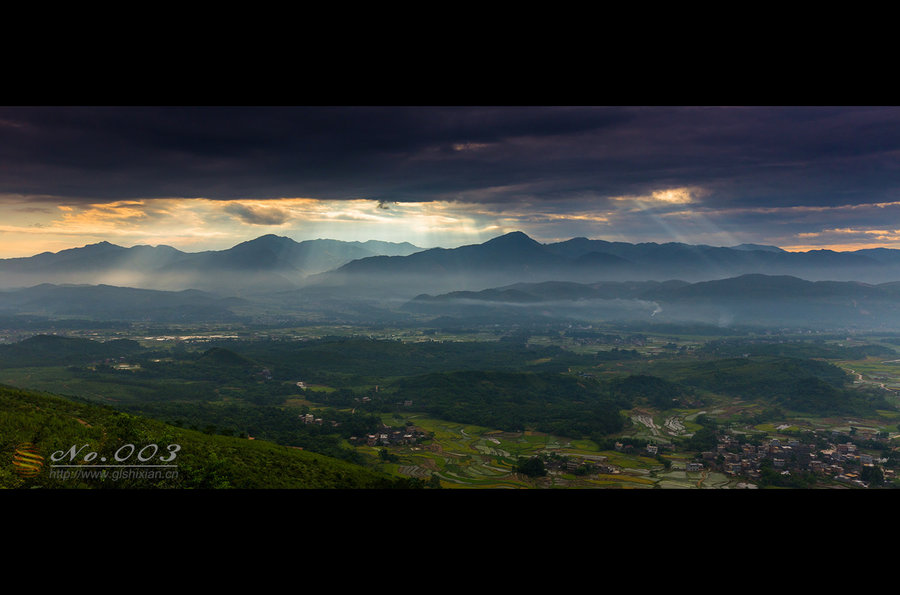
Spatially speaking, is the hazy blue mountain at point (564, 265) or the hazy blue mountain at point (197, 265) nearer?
the hazy blue mountain at point (197, 265)

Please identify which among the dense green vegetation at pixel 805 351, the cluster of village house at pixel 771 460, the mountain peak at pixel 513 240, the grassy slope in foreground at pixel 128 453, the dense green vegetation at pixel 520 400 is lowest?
the dense green vegetation at pixel 520 400

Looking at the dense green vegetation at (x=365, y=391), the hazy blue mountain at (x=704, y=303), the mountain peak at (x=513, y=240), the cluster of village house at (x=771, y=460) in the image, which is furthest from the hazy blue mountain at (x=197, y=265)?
the cluster of village house at (x=771, y=460)

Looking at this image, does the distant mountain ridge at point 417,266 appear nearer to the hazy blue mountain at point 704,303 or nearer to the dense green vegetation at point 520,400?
the hazy blue mountain at point 704,303

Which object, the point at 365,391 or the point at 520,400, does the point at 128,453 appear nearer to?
the point at 520,400

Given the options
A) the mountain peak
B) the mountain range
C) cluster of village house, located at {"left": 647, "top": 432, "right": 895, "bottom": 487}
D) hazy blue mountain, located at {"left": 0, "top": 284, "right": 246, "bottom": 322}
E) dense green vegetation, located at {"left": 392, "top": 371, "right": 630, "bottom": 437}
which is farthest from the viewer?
the mountain peak

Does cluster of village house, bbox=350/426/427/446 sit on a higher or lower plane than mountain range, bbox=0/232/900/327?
lower

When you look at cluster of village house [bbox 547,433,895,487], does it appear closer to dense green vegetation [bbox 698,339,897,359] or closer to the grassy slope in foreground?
the grassy slope in foreground

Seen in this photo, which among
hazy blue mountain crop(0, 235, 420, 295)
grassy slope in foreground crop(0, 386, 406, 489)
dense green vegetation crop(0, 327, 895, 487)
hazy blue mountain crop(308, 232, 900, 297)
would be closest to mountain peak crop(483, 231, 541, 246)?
hazy blue mountain crop(308, 232, 900, 297)

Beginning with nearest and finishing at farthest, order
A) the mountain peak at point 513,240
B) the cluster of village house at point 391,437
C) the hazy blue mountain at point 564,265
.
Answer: the cluster of village house at point 391,437
the hazy blue mountain at point 564,265
the mountain peak at point 513,240
